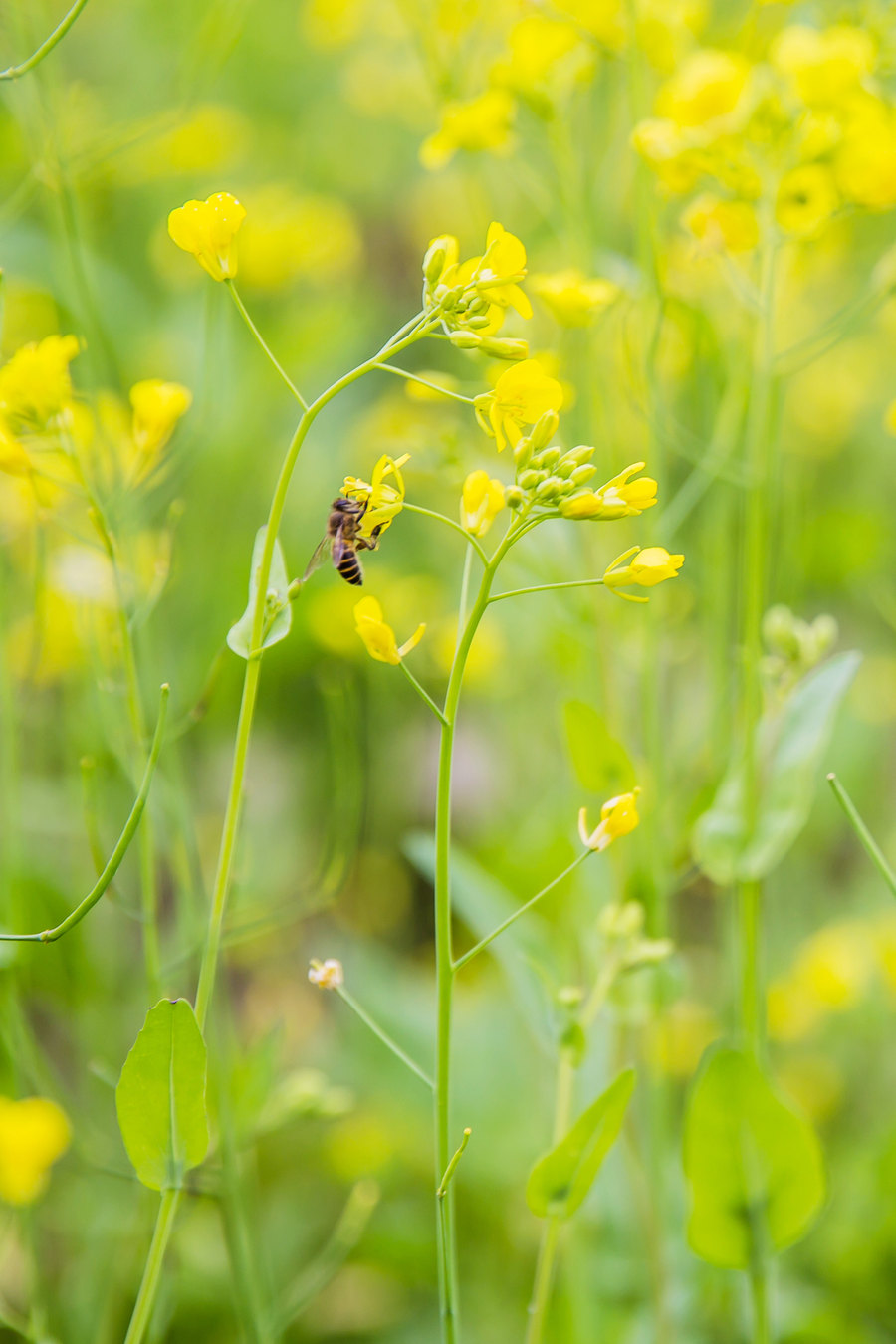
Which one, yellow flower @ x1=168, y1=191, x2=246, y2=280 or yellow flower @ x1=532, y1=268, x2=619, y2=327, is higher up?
yellow flower @ x1=532, y1=268, x2=619, y2=327

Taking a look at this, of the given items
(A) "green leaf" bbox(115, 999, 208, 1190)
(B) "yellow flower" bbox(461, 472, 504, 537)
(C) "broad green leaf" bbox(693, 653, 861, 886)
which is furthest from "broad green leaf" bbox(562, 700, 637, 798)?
(A) "green leaf" bbox(115, 999, 208, 1190)

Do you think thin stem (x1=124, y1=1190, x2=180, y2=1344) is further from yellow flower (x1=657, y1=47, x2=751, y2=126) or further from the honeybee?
yellow flower (x1=657, y1=47, x2=751, y2=126)

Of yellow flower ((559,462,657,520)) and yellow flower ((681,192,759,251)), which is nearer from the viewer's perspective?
yellow flower ((559,462,657,520))

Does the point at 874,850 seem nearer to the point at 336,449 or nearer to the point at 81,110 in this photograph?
the point at 336,449

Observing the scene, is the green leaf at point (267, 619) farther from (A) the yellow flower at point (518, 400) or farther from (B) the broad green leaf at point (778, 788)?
(B) the broad green leaf at point (778, 788)

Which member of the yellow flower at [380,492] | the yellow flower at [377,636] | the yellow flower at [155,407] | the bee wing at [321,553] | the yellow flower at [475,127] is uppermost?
the yellow flower at [475,127]

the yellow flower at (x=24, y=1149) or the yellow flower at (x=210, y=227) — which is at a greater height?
the yellow flower at (x=210, y=227)

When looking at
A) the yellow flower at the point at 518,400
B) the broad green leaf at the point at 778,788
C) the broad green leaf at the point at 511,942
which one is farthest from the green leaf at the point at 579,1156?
the yellow flower at the point at 518,400
